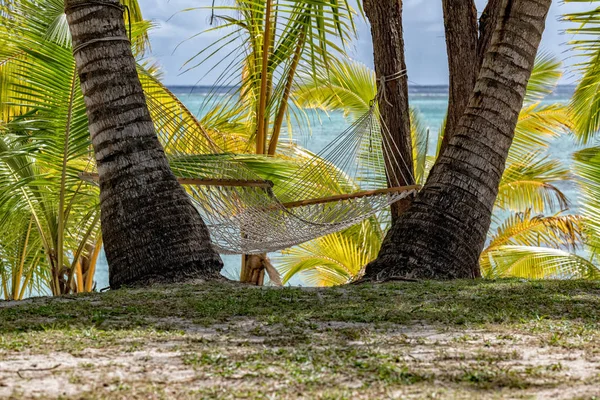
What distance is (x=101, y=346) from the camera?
2.02m

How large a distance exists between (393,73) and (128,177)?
7.07 feet

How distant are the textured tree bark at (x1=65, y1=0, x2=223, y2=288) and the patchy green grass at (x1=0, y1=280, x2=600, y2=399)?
1.16ft

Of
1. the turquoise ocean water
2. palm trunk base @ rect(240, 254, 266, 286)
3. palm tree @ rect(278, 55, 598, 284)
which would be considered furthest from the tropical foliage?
the turquoise ocean water

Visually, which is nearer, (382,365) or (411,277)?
(382,365)

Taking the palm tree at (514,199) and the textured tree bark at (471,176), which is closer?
the textured tree bark at (471,176)

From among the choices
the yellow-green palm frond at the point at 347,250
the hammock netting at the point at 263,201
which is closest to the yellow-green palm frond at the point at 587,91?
the hammock netting at the point at 263,201

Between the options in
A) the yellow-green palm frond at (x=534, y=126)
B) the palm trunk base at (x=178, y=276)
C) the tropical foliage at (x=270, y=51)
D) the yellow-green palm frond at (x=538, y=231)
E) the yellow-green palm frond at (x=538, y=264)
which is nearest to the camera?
the palm trunk base at (x=178, y=276)

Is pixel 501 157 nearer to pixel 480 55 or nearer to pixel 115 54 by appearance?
pixel 480 55

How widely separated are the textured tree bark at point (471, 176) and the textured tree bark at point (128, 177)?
873mm

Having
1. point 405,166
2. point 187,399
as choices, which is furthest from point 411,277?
point 187,399

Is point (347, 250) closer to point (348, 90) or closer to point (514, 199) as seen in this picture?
point (348, 90)

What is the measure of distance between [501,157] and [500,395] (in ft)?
7.55

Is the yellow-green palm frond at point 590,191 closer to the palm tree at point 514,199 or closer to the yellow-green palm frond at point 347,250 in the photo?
the palm tree at point 514,199

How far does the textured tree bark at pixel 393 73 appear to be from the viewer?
498cm
